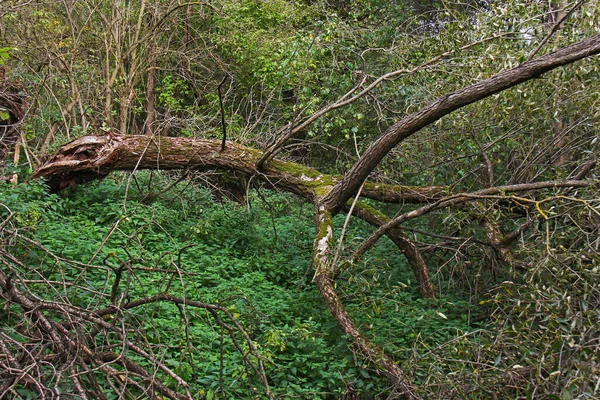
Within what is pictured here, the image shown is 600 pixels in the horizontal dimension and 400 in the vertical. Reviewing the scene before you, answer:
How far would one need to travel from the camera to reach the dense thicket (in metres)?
3.97

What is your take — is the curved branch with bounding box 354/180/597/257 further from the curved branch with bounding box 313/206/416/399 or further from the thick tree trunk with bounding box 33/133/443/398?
the thick tree trunk with bounding box 33/133/443/398

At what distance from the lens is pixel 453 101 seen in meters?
4.95

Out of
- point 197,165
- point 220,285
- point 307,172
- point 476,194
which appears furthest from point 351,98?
point 220,285

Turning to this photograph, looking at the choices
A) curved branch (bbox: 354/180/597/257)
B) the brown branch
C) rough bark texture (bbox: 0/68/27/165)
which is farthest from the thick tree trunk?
curved branch (bbox: 354/180/597/257)

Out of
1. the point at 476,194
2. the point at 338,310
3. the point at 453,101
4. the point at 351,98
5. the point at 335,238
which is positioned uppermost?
the point at 453,101

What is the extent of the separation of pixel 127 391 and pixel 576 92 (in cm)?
463

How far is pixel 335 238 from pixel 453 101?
2.39 metres

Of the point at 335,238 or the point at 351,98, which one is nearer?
the point at 351,98

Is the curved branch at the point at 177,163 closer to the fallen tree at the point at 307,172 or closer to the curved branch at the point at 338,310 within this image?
the fallen tree at the point at 307,172

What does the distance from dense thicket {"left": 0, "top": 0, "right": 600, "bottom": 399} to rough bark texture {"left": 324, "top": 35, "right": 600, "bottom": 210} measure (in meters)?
0.02

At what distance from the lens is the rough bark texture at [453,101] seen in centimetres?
445

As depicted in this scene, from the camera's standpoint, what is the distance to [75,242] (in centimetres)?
599

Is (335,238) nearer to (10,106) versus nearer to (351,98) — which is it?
(351,98)

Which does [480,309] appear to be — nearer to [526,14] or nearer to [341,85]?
[526,14]
